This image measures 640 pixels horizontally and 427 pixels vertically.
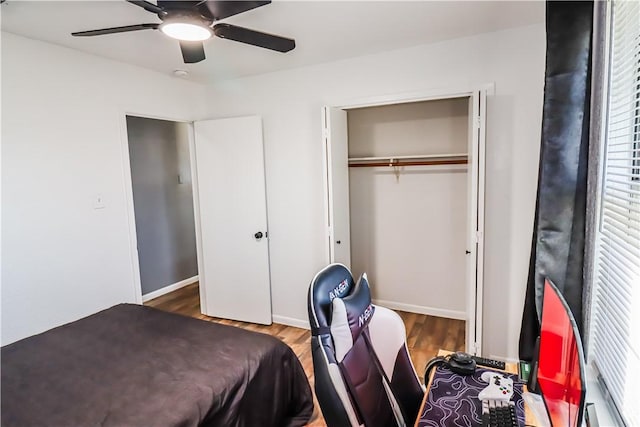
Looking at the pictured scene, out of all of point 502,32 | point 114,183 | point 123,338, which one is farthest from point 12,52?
point 502,32

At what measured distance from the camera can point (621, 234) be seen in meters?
1.33

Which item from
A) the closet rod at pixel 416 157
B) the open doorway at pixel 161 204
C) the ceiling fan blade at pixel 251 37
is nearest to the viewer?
the ceiling fan blade at pixel 251 37

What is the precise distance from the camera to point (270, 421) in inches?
75.8

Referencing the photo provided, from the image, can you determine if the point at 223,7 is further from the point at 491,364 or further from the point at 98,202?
the point at 98,202

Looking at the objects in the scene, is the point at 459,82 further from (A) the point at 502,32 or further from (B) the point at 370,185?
(B) the point at 370,185

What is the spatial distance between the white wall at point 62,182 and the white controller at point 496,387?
279 cm

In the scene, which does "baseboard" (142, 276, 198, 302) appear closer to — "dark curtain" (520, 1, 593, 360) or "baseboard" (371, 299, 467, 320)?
"baseboard" (371, 299, 467, 320)

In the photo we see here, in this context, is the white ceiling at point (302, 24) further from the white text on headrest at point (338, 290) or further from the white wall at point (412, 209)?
the white text on headrest at point (338, 290)

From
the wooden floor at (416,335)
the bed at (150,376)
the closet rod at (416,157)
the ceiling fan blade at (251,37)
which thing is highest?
the ceiling fan blade at (251,37)

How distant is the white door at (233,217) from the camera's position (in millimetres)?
3449

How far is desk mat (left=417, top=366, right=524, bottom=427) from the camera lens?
1.16 m

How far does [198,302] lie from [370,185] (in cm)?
239

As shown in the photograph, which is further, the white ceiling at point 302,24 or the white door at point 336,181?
the white door at point 336,181

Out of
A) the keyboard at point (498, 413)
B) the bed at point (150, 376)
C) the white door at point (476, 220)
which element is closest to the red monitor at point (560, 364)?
the keyboard at point (498, 413)
